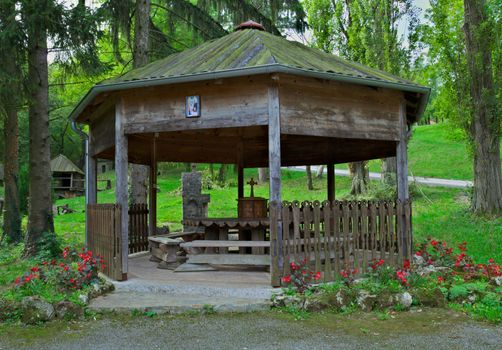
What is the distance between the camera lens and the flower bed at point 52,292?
18.0ft

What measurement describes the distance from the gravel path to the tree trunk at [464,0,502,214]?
34.5 ft

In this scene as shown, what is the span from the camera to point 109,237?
7.40m

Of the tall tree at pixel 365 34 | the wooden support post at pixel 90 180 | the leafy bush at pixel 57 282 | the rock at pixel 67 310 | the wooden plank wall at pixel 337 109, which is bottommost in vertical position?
the rock at pixel 67 310

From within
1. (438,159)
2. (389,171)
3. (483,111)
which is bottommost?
(389,171)

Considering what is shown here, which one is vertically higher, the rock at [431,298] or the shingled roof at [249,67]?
the shingled roof at [249,67]

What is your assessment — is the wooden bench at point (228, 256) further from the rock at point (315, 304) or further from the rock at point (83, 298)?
the rock at point (83, 298)

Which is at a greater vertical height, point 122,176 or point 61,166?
point 61,166

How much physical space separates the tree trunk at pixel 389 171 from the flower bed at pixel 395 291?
12.9 metres

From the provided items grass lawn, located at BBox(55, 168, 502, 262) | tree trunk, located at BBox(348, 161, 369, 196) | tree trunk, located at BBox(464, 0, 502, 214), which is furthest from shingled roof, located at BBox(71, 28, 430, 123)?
tree trunk, located at BBox(348, 161, 369, 196)

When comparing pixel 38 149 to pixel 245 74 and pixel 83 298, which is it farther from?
pixel 245 74

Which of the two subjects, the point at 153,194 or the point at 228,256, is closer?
the point at 228,256

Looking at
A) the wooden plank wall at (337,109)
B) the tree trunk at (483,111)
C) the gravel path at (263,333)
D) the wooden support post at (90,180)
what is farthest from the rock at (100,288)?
the tree trunk at (483,111)

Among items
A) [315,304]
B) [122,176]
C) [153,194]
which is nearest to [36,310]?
[122,176]

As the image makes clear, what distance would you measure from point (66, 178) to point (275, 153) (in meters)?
33.6
